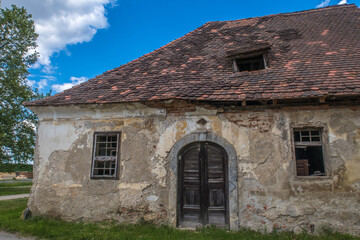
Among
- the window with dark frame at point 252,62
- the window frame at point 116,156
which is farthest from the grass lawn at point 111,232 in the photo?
the window with dark frame at point 252,62

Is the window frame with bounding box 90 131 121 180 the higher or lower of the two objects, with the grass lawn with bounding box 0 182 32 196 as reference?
higher

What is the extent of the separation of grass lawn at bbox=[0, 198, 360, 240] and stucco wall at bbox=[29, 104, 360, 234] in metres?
0.28

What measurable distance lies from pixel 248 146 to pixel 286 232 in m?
2.15

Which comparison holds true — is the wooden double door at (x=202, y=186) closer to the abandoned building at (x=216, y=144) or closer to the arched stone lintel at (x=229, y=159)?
the abandoned building at (x=216, y=144)

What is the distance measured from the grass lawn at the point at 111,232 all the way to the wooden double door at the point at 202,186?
0.46 meters

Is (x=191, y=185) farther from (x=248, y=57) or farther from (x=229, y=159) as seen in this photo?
(x=248, y=57)

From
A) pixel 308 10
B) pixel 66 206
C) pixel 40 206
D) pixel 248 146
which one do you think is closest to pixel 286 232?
pixel 248 146

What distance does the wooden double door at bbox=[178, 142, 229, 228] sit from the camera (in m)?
5.86

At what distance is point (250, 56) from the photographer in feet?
24.4

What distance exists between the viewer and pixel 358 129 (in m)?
5.53

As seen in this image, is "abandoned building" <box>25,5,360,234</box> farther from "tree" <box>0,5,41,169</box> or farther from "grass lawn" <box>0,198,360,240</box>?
"tree" <box>0,5,41,169</box>

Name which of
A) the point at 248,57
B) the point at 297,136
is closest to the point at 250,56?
the point at 248,57

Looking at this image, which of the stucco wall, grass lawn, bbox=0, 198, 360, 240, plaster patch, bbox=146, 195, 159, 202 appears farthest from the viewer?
plaster patch, bbox=146, 195, 159, 202

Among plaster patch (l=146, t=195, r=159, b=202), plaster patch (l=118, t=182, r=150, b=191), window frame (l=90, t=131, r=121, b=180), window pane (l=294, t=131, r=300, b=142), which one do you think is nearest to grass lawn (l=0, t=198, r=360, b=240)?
plaster patch (l=146, t=195, r=159, b=202)
